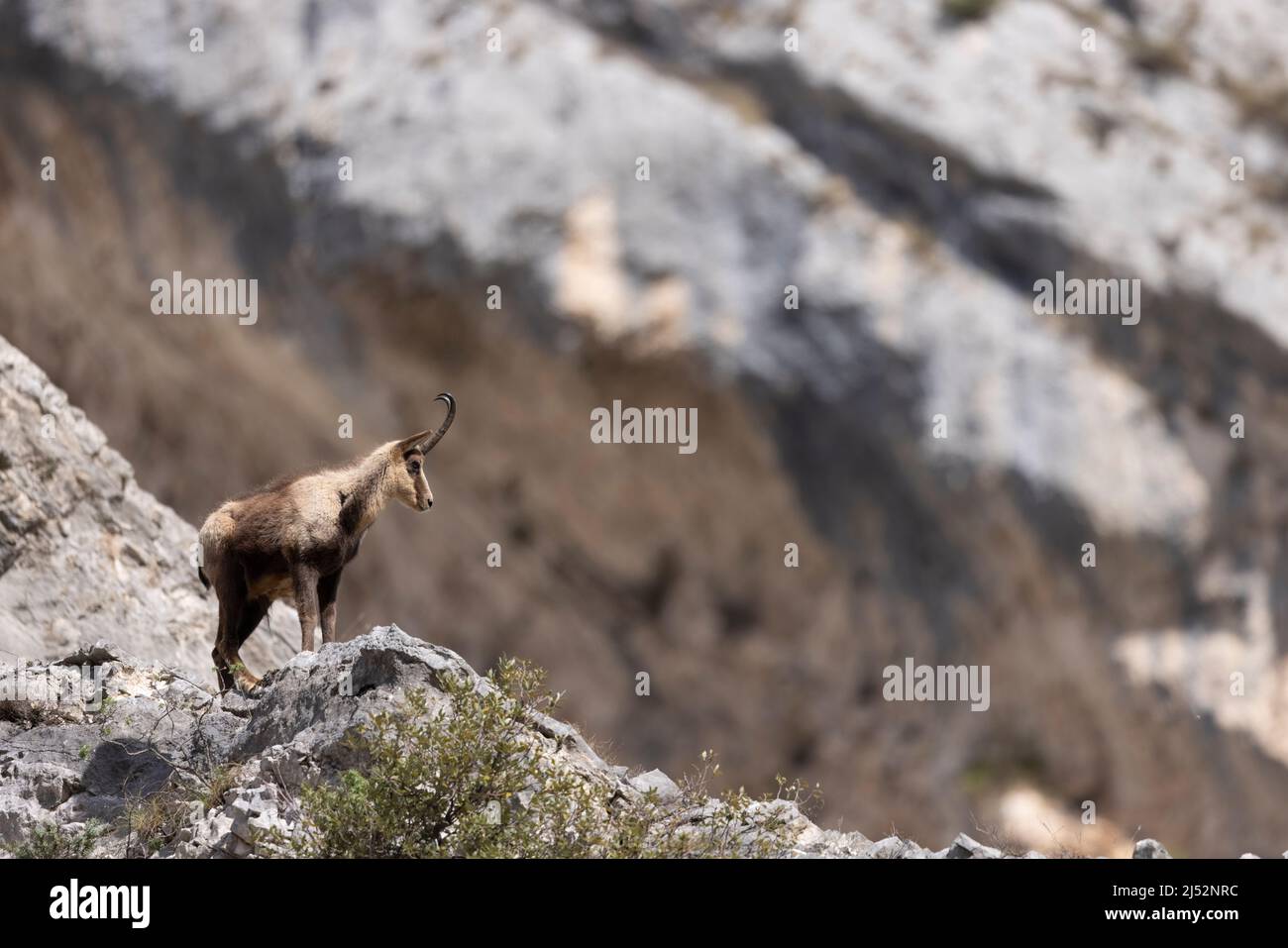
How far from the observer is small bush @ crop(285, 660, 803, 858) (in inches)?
411

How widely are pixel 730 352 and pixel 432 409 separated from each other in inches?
234

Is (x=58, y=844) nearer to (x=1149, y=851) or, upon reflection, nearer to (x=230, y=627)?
(x=230, y=627)

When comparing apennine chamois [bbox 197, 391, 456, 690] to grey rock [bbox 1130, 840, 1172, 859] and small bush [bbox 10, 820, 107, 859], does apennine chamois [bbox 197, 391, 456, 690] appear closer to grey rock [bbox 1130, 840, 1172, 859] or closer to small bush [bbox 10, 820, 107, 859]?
small bush [bbox 10, 820, 107, 859]

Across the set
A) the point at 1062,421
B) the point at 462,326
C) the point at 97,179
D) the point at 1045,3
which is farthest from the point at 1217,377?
the point at 97,179

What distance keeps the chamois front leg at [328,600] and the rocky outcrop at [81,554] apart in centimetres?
256

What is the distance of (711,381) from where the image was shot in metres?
33.7

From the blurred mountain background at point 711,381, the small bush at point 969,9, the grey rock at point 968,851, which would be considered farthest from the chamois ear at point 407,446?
the small bush at point 969,9

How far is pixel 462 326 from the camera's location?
113 ft

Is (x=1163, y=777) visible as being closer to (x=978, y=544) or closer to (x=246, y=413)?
(x=978, y=544)

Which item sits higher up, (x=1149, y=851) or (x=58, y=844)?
(x=58, y=844)

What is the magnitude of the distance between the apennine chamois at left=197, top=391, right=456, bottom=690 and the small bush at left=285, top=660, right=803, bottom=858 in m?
2.19

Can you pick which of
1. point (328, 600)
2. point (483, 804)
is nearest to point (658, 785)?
point (483, 804)

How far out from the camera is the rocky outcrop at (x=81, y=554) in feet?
52.5

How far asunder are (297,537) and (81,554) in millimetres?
4555
